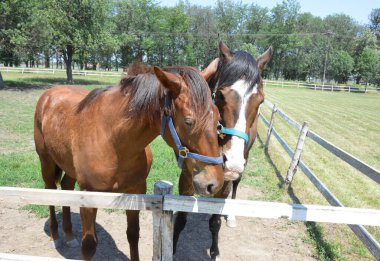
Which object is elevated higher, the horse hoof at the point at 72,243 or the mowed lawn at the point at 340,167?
the mowed lawn at the point at 340,167

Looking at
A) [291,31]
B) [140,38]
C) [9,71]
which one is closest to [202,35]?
[140,38]

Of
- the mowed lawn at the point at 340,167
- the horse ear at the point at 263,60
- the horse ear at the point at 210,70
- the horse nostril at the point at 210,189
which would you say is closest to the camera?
the horse nostril at the point at 210,189

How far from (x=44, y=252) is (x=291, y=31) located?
2593 inches

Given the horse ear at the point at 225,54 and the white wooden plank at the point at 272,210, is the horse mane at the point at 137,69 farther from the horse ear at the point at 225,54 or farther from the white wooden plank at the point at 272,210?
the white wooden plank at the point at 272,210

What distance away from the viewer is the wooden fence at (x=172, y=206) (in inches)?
77.1

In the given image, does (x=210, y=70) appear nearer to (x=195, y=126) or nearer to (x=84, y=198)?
(x=195, y=126)

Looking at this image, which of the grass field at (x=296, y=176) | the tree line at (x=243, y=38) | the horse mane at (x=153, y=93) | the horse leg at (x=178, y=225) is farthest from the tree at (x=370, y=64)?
the horse mane at (x=153, y=93)

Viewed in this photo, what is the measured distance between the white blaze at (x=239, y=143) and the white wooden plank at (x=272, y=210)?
0.24m

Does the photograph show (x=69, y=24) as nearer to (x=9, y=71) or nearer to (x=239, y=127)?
(x=9, y=71)

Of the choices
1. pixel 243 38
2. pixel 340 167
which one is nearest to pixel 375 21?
pixel 243 38

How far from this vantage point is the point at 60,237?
12.9ft

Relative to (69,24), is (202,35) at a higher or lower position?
higher

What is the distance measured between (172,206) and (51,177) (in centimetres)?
245

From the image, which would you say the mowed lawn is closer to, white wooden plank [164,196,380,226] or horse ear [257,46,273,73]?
white wooden plank [164,196,380,226]
